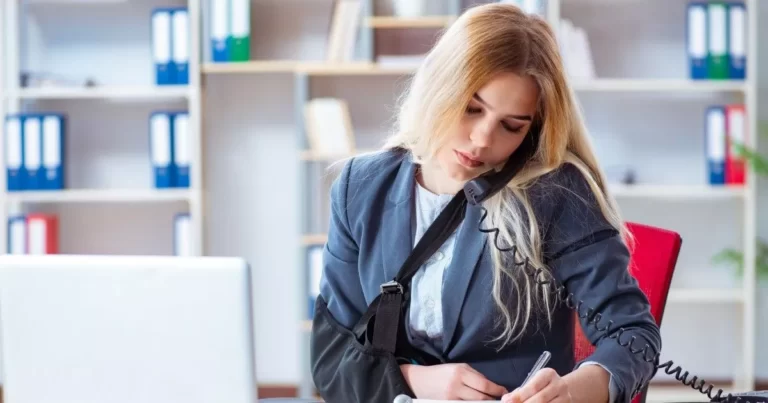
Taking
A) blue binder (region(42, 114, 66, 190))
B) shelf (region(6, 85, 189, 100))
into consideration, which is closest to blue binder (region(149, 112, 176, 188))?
shelf (region(6, 85, 189, 100))

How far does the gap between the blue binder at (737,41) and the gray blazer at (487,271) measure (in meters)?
2.66

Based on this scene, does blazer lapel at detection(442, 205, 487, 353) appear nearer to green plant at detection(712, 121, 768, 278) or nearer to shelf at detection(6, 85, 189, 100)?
green plant at detection(712, 121, 768, 278)

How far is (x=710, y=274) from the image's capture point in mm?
4281

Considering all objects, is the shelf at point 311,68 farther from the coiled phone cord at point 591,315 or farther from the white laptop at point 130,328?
the white laptop at point 130,328

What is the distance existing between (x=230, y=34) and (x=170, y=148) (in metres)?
0.53

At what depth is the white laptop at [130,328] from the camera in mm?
1102

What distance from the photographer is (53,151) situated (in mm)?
3893

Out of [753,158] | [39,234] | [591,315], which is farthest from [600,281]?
[39,234]

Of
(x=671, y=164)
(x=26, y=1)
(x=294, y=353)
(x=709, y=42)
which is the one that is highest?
(x=26, y=1)

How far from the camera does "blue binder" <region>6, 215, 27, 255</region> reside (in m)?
3.92

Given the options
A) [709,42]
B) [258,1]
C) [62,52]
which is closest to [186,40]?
[258,1]

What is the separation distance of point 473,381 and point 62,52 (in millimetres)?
3346

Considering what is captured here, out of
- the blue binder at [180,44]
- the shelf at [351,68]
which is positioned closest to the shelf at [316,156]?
the shelf at [351,68]

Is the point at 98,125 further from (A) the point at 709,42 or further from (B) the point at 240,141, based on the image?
(A) the point at 709,42
